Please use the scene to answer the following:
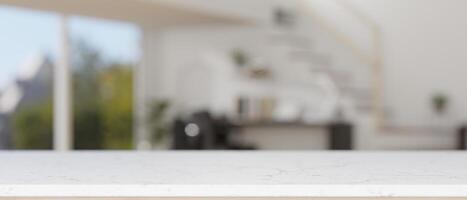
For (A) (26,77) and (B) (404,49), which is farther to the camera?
(B) (404,49)

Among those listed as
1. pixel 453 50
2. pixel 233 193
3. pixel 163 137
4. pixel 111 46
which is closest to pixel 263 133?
pixel 163 137

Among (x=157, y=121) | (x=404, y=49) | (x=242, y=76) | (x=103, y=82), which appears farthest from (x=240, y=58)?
(x=404, y=49)

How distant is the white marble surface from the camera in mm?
1391

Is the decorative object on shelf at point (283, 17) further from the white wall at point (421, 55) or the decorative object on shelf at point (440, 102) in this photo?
the decorative object on shelf at point (440, 102)

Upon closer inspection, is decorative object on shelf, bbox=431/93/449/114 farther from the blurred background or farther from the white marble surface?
the white marble surface

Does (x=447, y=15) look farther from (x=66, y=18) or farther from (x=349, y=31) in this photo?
(x=66, y=18)

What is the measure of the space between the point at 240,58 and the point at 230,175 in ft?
22.8

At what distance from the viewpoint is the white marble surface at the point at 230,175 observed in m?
1.39

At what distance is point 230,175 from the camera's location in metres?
1.51

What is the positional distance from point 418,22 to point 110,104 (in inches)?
161

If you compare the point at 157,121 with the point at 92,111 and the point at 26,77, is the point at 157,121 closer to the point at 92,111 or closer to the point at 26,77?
the point at 92,111

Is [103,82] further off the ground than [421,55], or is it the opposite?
[421,55]

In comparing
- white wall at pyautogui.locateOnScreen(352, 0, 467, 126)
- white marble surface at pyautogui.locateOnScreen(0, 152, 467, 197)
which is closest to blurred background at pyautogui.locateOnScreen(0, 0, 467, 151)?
white wall at pyautogui.locateOnScreen(352, 0, 467, 126)

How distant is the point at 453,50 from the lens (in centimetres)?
870
